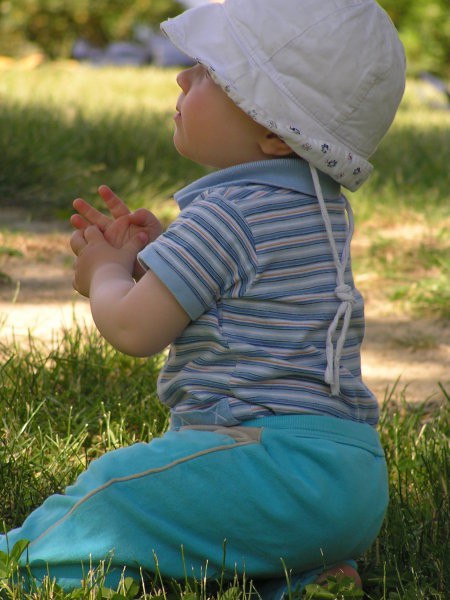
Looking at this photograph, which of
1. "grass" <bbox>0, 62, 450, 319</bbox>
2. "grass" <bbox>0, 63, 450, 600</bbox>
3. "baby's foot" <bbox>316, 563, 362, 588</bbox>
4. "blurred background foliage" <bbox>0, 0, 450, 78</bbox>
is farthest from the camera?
"blurred background foliage" <bbox>0, 0, 450, 78</bbox>

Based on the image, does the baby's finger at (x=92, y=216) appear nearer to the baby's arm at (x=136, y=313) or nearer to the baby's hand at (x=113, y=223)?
the baby's hand at (x=113, y=223)

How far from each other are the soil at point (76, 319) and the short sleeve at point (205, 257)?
1.17 m

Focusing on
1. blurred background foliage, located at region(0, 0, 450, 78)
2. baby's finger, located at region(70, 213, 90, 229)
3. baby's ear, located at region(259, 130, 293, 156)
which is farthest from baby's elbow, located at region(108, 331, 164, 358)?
blurred background foliage, located at region(0, 0, 450, 78)

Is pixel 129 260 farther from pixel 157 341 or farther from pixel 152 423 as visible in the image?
pixel 152 423

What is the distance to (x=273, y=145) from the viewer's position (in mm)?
1882

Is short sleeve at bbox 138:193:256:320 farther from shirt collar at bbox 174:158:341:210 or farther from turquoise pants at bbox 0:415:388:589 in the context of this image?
turquoise pants at bbox 0:415:388:589

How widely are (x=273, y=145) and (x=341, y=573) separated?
795 millimetres

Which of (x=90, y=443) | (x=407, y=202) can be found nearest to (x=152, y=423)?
(x=90, y=443)

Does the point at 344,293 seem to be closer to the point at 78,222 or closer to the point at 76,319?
the point at 78,222

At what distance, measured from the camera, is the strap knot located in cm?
183

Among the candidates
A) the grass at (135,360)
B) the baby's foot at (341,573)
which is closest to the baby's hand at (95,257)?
the grass at (135,360)

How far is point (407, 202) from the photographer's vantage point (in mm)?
5180

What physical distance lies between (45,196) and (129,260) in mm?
2899

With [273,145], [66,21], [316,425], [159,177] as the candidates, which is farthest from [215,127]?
[66,21]
